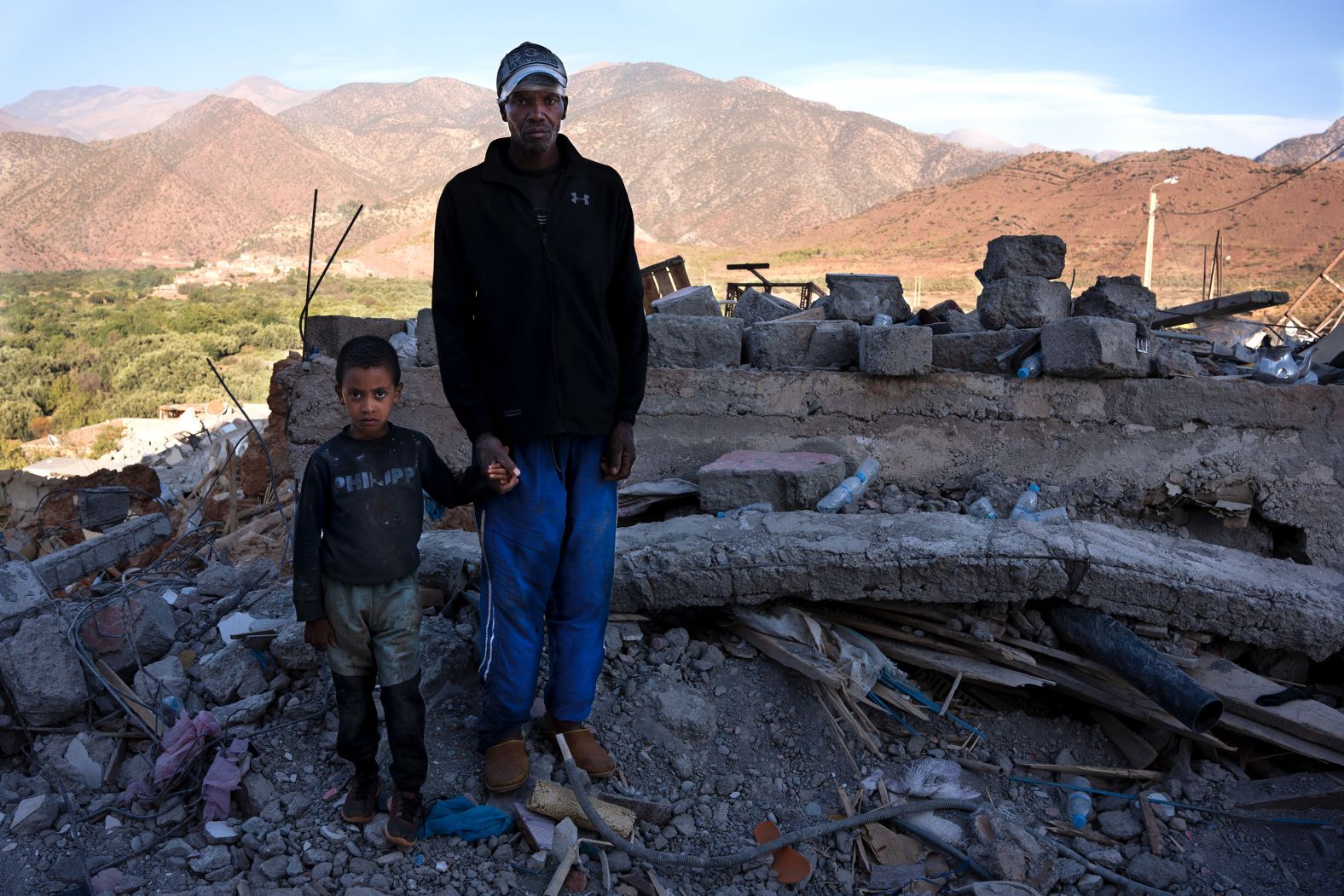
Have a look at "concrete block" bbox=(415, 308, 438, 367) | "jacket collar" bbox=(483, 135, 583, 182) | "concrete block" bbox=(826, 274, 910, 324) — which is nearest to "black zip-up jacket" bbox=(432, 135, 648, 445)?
"jacket collar" bbox=(483, 135, 583, 182)

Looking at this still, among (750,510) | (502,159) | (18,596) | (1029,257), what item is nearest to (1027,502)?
(750,510)

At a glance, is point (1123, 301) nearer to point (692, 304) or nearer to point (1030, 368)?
point (1030, 368)

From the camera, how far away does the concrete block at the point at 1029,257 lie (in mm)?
5656

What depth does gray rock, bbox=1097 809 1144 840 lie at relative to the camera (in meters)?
3.17

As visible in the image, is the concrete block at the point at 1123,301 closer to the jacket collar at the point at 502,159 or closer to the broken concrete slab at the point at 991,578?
the broken concrete slab at the point at 991,578

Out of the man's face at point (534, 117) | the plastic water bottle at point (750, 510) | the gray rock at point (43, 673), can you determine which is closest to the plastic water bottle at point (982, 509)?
the plastic water bottle at point (750, 510)

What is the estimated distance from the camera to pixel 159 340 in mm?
26156

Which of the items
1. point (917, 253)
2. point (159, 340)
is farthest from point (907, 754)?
point (917, 253)

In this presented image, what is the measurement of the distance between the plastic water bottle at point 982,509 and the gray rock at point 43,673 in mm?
3869

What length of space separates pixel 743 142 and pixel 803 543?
7401 centimetres

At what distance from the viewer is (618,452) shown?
2934 mm

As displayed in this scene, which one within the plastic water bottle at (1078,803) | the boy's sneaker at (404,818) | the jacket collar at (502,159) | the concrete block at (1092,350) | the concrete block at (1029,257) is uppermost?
the jacket collar at (502,159)

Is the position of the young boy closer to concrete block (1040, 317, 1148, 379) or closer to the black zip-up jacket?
the black zip-up jacket

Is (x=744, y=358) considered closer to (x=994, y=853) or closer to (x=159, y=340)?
(x=994, y=853)
